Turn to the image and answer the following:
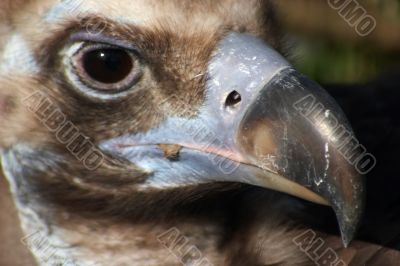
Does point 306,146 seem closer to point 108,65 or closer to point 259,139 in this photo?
point 259,139

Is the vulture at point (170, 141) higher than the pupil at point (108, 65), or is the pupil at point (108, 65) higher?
the pupil at point (108, 65)

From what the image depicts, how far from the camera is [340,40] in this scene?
17.1 feet

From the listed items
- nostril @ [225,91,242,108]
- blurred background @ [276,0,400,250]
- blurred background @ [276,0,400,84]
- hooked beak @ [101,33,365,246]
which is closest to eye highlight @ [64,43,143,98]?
hooked beak @ [101,33,365,246]

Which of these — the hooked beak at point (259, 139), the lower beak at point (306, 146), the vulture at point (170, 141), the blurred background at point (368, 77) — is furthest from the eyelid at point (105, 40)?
the blurred background at point (368, 77)

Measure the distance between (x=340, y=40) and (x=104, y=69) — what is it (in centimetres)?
287

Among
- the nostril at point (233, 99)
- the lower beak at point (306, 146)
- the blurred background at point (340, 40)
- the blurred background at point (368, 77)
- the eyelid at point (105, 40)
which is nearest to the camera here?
the lower beak at point (306, 146)

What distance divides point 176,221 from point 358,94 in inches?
39.8

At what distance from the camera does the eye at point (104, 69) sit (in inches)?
98.9

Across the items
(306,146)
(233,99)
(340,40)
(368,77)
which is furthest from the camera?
(340,40)

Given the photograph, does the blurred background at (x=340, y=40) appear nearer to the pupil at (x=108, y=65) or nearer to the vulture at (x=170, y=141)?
the vulture at (x=170, y=141)

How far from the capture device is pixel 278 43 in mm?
2729

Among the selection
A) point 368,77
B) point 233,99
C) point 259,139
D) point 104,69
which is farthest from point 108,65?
point 368,77

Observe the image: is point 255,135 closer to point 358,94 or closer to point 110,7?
point 110,7

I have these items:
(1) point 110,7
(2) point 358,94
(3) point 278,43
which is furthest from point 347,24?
(1) point 110,7
